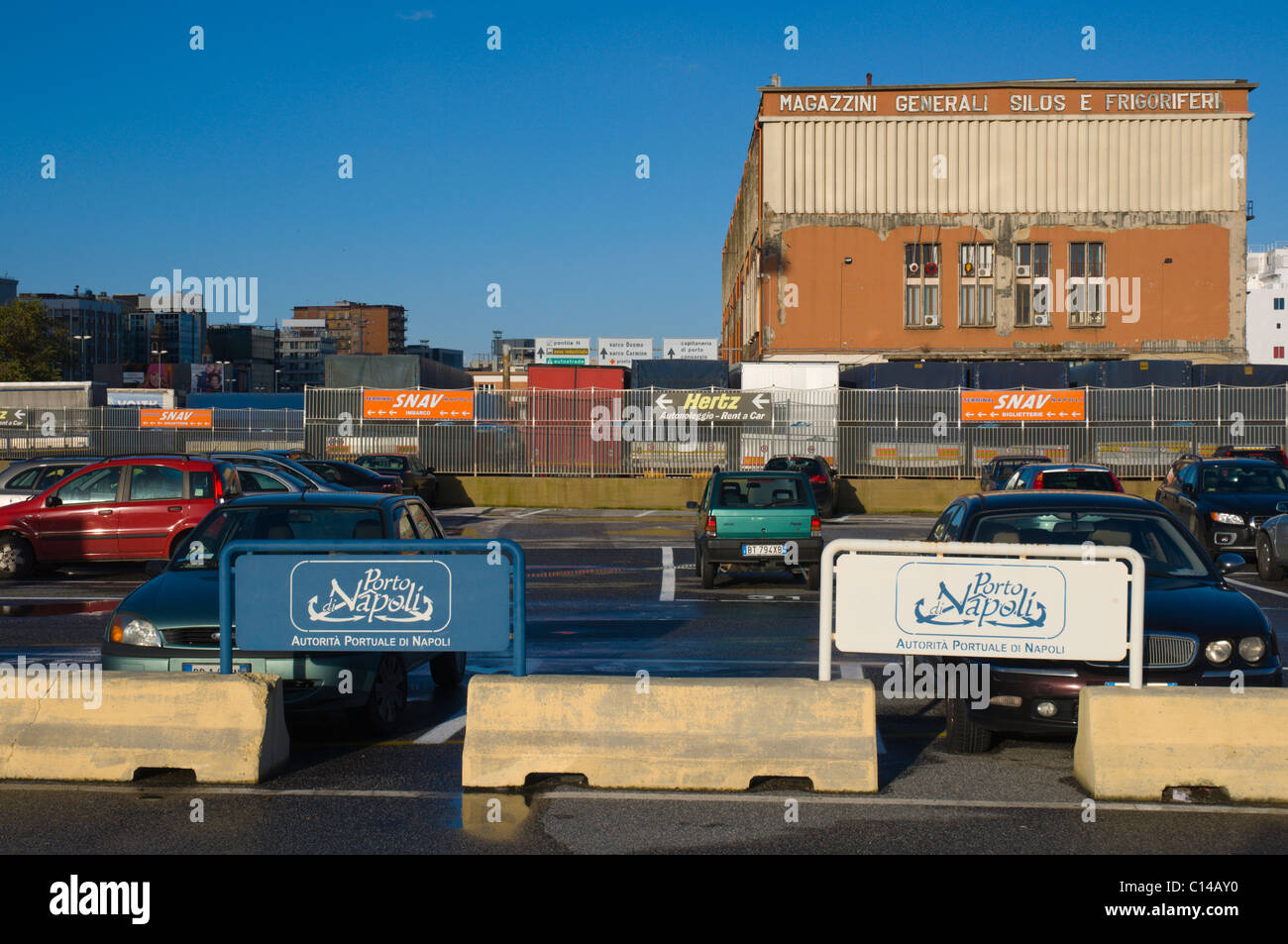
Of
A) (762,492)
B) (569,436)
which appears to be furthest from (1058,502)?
(569,436)

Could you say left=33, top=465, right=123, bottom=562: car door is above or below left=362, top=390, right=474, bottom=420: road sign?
below

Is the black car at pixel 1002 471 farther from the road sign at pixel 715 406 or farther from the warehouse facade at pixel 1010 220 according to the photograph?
the warehouse facade at pixel 1010 220

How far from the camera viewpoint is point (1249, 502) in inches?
766

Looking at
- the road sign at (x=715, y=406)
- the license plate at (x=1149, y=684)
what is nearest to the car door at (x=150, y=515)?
the license plate at (x=1149, y=684)

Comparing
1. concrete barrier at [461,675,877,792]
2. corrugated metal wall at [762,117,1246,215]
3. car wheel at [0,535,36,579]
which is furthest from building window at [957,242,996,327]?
concrete barrier at [461,675,877,792]

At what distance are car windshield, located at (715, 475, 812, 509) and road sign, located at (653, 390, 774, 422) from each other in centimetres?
1724

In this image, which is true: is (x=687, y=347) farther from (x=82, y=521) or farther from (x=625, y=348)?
(x=82, y=521)

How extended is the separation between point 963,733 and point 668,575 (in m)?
10.7

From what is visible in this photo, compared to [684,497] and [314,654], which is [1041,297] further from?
[314,654]

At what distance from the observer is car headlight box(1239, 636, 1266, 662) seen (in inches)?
292

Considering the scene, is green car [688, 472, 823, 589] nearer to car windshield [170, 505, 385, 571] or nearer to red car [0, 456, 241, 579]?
red car [0, 456, 241, 579]

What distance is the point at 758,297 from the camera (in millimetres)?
51000

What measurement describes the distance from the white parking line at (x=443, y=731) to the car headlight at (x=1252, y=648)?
496 cm
